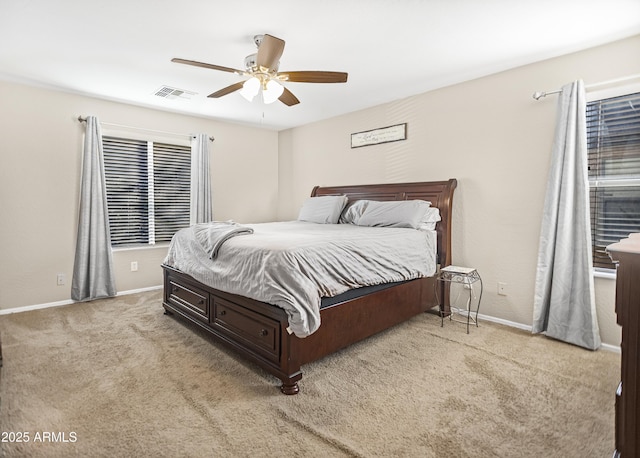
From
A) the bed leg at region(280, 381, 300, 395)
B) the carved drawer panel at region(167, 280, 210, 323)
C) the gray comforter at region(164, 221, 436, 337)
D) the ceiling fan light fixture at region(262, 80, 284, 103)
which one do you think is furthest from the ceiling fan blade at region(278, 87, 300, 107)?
the bed leg at region(280, 381, 300, 395)

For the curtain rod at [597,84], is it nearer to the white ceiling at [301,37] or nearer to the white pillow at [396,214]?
the white ceiling at [301,37]

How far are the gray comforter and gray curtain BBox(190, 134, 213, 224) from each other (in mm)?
1486

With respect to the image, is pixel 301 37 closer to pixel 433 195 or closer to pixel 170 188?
pixel 433 195

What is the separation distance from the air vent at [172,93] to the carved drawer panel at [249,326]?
8.04ft

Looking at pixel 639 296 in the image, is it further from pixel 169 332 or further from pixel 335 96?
pixel 335 96

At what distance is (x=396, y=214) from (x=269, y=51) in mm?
1938

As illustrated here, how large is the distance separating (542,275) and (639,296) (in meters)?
2.08

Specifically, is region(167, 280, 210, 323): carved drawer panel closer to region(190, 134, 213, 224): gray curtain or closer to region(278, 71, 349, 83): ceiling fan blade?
region(190, 134, 213, 224): gray curtain

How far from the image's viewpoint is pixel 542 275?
286cm

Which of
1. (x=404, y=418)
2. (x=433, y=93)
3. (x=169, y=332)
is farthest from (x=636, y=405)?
(x=433, y=93)

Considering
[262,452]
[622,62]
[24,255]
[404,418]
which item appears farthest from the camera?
[24,255]

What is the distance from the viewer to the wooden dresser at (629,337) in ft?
3.33

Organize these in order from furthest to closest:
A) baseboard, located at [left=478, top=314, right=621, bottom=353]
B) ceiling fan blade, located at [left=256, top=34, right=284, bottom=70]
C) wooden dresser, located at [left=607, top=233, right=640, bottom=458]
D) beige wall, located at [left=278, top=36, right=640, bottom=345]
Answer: beige wall, located at [left=278, top=36, right=640, bottom=345] → baseboard, located at [left=478, top=314, right=621, bottom=353] → ceiling fan blade, located at [left=256, top=34, right=284, bottom=70] → wooden dresser, located at [left=607, top=233, right=640, bottom=458]

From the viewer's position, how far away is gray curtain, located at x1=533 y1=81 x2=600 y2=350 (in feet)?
8.64
